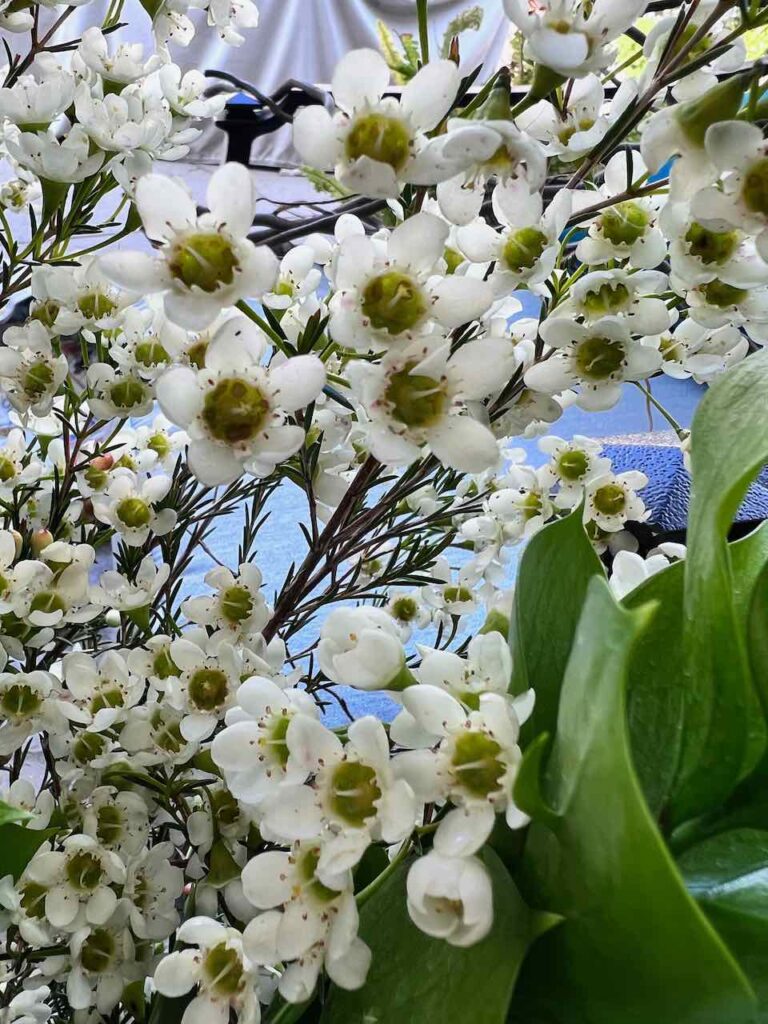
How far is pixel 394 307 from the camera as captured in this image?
19 centimetres

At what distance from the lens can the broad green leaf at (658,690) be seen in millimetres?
182

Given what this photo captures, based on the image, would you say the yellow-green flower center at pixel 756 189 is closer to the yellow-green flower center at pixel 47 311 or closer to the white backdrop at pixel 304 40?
the yellow-green flower center at pixel 47 311

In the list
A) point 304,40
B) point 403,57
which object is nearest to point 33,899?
point 403,57

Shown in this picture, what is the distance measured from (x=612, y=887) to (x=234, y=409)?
0.11m

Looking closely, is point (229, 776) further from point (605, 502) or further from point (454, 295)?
point (605, 502)

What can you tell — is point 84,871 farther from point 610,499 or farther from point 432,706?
point 610,499

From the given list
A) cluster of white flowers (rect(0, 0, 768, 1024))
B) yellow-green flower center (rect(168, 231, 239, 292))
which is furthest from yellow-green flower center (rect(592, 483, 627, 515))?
yellow-green flower center (rect(168, 231, 239, 292))

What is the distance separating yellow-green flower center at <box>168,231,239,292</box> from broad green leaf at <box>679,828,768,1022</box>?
0.47 feet

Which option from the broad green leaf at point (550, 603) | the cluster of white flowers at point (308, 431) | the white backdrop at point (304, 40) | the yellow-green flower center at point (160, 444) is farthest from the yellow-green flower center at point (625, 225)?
the white backdrop at point (304, 40)

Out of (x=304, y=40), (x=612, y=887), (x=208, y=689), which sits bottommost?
(x=304, y=40)

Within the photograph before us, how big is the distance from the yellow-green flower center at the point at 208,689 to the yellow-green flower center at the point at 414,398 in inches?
4.7

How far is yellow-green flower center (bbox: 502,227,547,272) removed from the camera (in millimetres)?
233

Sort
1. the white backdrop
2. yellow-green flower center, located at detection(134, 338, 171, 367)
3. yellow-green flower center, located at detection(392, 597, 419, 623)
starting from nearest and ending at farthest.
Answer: yellow-green flower center, located at detection(134, 338, 171, 367) < yellow-green flower center, located at detection(392, 597, 419, 623) < the white backdrop

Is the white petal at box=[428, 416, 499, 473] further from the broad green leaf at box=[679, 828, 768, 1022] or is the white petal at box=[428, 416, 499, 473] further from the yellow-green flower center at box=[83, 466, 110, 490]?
the yellow-green flower center at box=[83, 466, 110, 490]
